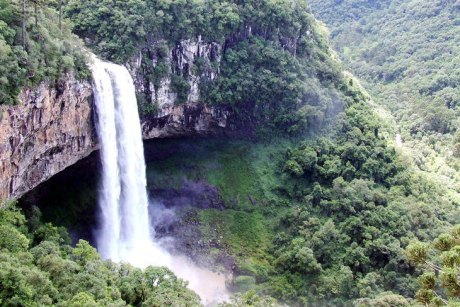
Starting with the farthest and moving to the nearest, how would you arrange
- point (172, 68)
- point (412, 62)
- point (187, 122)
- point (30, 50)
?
1. point (412, 62)
2. point (187, 122)
3. point (172, 68)
4. point (30, 50)

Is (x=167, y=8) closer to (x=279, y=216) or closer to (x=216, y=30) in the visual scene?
(x=216, y=30)

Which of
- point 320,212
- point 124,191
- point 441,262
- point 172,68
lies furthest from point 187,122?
point 441,262

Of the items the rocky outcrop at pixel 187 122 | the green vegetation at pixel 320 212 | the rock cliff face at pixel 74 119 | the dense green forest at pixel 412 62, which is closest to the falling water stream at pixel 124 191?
the rock cliff face at pixel 74 119

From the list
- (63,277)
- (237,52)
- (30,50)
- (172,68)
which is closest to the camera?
(63,277)

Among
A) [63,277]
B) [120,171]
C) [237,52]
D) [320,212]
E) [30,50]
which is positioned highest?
[237,52]

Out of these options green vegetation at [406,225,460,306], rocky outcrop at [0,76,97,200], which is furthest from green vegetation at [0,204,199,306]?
green vegetation at [406,225,460,306]

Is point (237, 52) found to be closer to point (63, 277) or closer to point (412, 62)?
point (63, 277)

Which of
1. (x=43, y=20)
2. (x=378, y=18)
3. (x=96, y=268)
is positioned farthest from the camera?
(x=378, y=18)

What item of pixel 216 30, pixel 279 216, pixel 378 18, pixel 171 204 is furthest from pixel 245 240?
pixel 378 18
